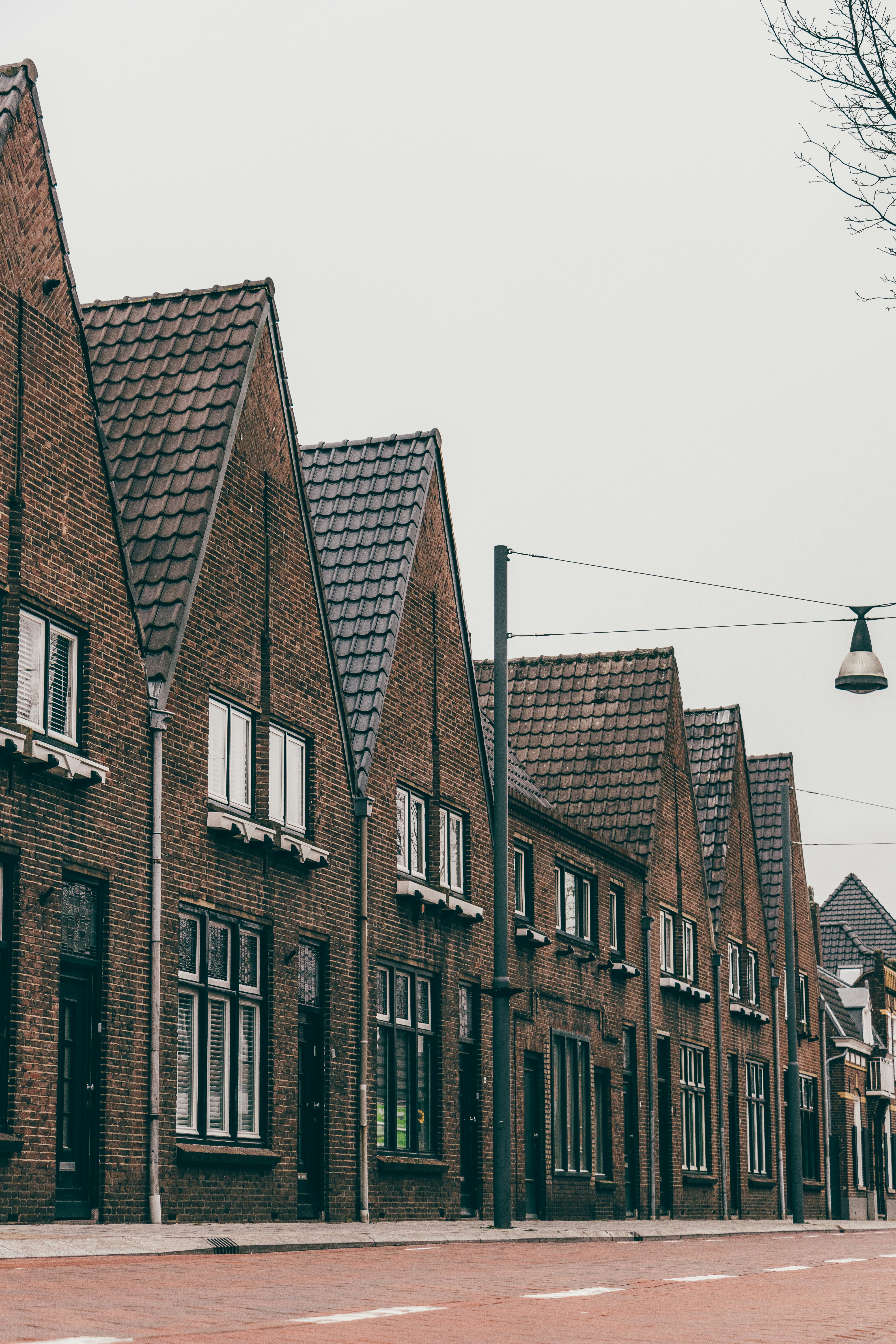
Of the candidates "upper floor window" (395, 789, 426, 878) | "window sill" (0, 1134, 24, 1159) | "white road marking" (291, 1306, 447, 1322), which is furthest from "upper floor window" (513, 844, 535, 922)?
"white road marking" (291, 1306, 447, 1322)

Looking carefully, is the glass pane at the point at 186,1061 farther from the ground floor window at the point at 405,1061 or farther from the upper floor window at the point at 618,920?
the upper floor window at the point at 618,920

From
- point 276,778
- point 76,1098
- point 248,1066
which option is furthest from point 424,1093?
point 76,1098

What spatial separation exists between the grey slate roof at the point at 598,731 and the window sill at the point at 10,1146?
22.2m

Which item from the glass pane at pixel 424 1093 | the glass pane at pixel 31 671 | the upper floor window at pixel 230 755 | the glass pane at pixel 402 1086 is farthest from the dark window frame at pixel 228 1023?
the glass pane at pixel 424 1093

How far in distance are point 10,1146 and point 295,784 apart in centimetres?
754

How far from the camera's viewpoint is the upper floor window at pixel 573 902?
112 feet

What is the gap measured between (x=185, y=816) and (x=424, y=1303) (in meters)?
10.1

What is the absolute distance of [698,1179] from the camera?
133 ft

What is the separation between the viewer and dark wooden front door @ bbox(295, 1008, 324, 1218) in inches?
931

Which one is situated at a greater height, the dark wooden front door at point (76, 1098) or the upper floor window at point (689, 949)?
the upper floor window at point (689, 949)

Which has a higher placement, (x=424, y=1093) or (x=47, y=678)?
(x=47, y=678)

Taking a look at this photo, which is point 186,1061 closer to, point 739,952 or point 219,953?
point 219,953

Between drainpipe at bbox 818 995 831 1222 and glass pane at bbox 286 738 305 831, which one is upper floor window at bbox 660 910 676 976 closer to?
drainpipe at bbox 818 995 831 1222

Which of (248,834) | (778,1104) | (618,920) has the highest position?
(618,920)
